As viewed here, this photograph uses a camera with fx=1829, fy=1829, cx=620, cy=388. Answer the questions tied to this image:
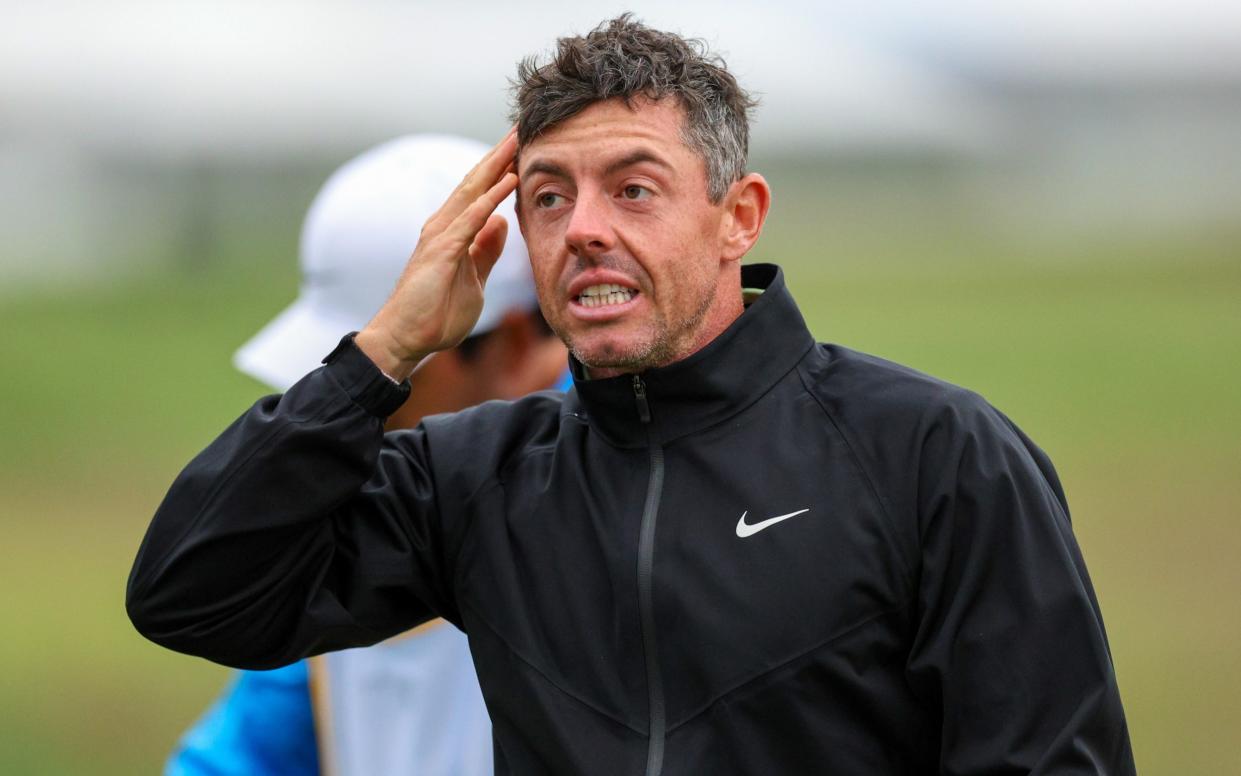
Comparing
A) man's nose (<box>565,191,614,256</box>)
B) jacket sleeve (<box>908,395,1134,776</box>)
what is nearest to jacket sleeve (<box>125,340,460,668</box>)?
man's nose (<box>565,191,614,256</box>)

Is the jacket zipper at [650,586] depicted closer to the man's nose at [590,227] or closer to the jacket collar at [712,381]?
the jacket collar at [712,381]

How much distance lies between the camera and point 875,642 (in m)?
2.66

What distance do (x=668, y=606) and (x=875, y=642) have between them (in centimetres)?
32

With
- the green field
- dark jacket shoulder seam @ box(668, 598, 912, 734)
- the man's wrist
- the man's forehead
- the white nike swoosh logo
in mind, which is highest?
the man's forehead

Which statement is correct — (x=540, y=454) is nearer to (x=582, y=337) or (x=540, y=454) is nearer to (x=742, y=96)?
(x=582, y=337)

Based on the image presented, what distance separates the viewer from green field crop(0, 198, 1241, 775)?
852 centimetres

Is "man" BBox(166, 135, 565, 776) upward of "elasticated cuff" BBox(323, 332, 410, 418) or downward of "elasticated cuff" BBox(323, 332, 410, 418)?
downward

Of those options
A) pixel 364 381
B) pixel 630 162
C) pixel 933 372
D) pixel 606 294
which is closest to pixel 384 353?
pixel 364 381

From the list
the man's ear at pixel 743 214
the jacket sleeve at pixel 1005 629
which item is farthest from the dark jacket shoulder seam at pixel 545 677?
the man's ear at pixel 743 214

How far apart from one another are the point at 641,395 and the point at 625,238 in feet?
0.82

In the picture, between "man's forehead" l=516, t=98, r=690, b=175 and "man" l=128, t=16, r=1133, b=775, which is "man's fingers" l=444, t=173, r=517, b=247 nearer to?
"man" l=128, t=16, r=1133, b=775

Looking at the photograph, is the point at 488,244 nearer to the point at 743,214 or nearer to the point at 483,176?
the point at 483,176

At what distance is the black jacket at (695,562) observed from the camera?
2600 millimetres

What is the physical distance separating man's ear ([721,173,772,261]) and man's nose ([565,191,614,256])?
0.24 m
